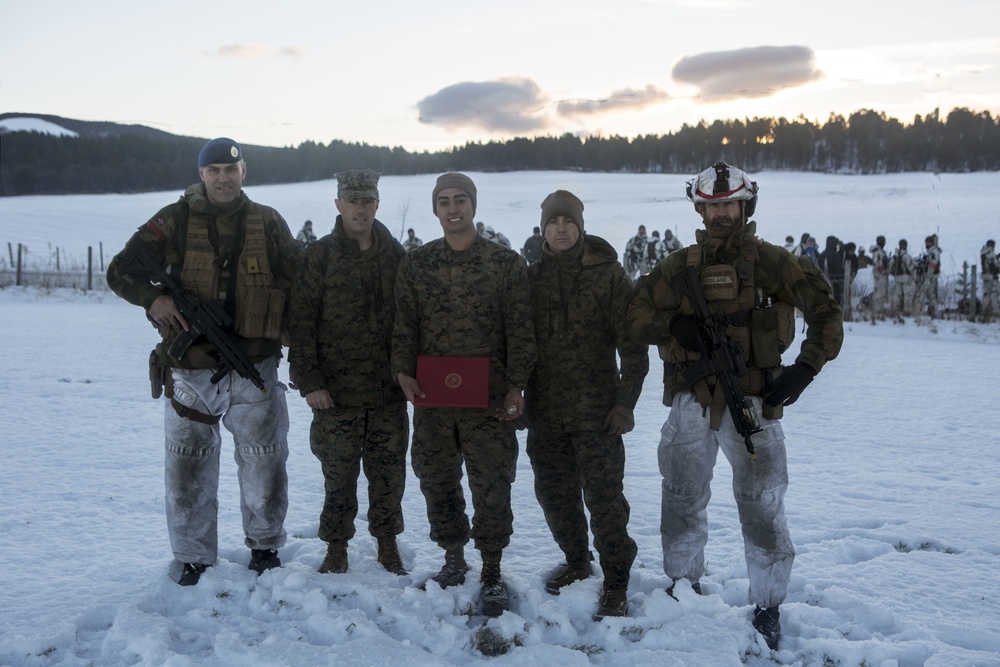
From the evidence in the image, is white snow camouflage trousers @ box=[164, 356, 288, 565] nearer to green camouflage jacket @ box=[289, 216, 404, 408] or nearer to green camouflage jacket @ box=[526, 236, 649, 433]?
green camouflage jacket @ box=[289, 216, 404, 408]

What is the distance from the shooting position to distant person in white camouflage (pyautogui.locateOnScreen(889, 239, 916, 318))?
12836mm

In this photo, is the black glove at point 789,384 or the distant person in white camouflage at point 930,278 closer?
the black glove at point 789,384

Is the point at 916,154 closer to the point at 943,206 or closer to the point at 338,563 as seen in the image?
the point at 943,206

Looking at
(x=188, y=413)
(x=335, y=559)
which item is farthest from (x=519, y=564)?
(x=188, y=413)

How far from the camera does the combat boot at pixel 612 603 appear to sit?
3.18 meters

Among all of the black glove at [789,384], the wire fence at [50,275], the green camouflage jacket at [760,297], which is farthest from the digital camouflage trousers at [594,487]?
the wire fence at [50,275]

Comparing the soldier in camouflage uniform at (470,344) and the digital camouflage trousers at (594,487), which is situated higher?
the soldier in camouflage uniform at (470,344)

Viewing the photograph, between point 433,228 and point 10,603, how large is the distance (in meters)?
32.7

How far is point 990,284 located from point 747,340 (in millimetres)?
12709

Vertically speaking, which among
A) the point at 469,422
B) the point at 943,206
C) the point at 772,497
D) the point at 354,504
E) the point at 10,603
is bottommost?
the point at 10,603

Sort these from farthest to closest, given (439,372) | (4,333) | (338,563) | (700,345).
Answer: (4,333) → (338,563) → (439,372) → (700,345)

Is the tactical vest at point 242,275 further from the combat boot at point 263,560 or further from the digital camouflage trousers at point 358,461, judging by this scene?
the combat boot at point 263,560

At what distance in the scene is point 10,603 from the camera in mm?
3152

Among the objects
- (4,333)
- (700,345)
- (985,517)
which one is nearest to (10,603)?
(700,345)
